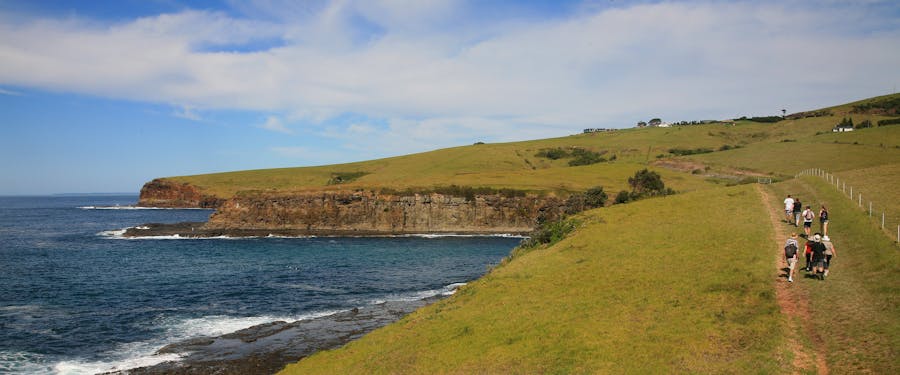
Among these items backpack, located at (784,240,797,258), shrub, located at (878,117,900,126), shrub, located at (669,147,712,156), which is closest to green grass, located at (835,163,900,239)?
backpack, located at (784,240,797,258)

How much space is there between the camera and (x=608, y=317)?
2439 centimetres

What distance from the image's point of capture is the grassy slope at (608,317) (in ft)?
66.0

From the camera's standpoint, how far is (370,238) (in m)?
103

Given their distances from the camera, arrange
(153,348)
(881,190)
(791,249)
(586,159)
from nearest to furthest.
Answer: (791,249)
(153,348)
(881,190)
(586,159)

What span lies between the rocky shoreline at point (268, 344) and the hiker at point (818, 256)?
25262 millimetres

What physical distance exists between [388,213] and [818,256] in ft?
316

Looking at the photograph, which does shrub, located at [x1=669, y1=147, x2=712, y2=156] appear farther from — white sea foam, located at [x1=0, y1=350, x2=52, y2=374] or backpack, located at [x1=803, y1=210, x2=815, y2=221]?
white sea foam, located at [x1=0, y1=350, x2=52, y2=374]

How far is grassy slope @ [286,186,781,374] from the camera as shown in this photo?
2011 centimetres

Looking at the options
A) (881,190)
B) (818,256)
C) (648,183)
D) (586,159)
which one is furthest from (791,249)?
(586,159)

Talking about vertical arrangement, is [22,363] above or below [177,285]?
above

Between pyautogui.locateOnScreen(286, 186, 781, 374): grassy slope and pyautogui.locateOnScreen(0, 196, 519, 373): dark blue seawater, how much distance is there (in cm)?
1650

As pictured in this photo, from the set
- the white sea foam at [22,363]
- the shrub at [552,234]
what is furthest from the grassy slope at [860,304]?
the white sea foam at [22,363]

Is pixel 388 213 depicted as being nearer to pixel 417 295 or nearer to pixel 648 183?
pixel 648 183

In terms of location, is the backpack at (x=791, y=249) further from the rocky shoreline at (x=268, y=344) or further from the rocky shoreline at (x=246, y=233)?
the rocky shoreline at (x=246, y=233)
